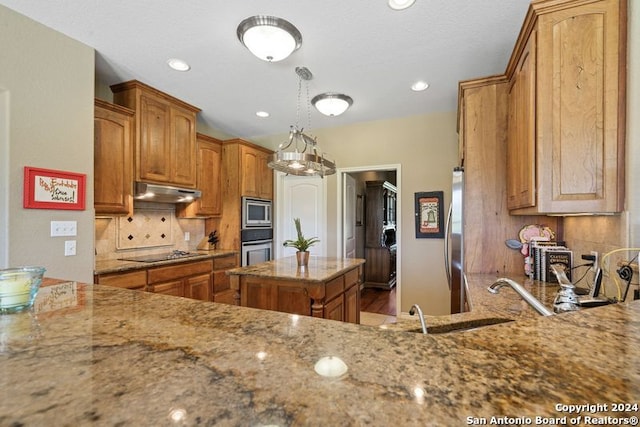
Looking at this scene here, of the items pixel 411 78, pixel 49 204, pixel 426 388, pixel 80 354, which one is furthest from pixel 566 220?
pixel 49 204

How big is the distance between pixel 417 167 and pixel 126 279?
3.41 m

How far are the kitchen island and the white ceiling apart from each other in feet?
5.81

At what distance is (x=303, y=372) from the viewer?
45 centimetres


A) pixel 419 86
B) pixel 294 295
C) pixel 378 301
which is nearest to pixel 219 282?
pixel 294 295

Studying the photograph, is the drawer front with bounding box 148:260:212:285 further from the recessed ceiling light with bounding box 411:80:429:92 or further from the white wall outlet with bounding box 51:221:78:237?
the recessed ceiling light with bounding box 411:80:429:92

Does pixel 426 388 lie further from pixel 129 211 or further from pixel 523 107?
pixel 129 211

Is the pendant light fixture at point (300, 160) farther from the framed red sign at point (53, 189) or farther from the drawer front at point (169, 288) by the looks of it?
the drawer front at point (169, 288)

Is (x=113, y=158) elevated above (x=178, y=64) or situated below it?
below

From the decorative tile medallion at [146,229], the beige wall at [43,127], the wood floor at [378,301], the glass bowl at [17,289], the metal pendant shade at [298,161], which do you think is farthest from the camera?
the wood floor at [378,301]

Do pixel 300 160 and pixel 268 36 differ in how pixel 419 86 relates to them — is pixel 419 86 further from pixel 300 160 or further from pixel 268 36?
pixel 268 36

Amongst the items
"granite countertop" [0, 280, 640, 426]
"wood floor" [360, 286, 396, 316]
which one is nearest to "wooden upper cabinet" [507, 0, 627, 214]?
"granite countertop" [0, 280, 640, 426]

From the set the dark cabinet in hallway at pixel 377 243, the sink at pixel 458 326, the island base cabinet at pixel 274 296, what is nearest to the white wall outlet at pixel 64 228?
the island base cabinet at pixel 274 296

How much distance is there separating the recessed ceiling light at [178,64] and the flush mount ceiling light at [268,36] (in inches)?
29.8

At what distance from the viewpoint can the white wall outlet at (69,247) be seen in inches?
82.5
